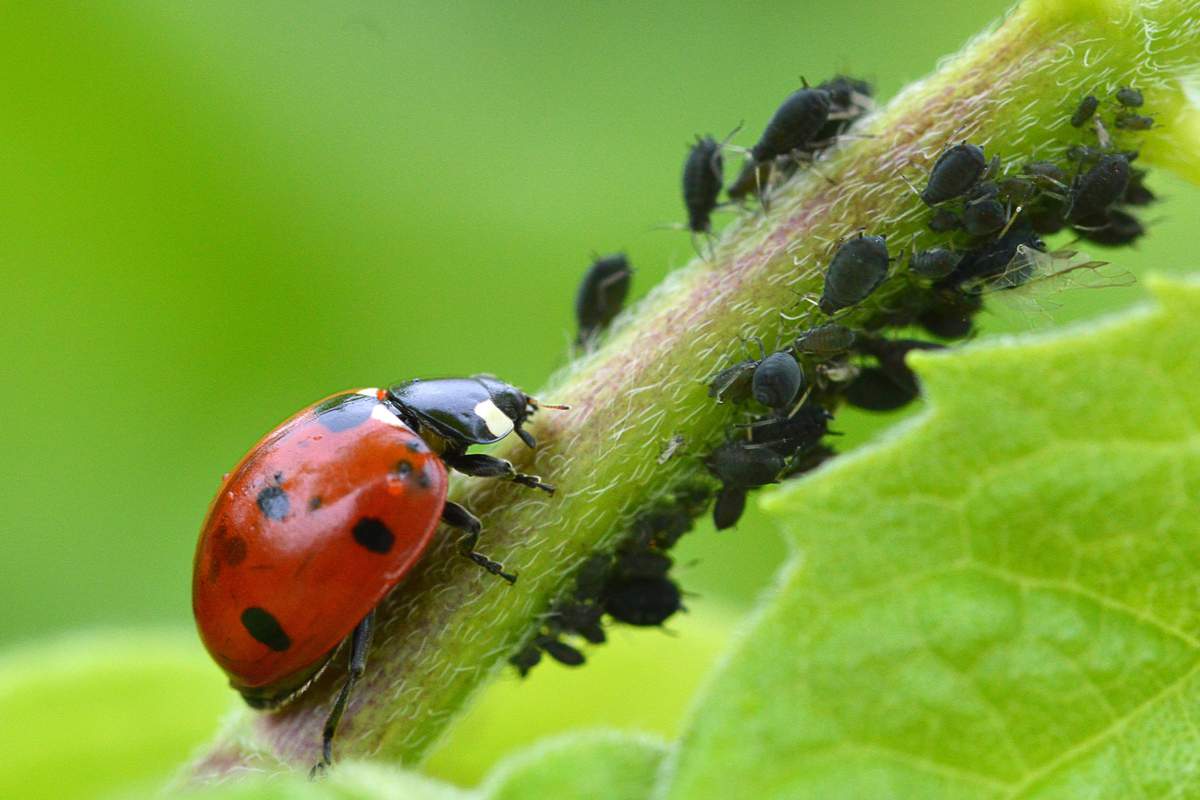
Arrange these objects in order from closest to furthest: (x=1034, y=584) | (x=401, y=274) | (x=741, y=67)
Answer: (x=1034, y=584)
(x=401, y=274)
(x=741, y=67)

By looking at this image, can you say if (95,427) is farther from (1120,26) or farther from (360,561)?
(1120,26)

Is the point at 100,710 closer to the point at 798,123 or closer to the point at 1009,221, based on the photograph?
the point at 798,123

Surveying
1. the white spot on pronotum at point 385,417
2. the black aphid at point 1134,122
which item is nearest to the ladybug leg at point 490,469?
the white spot on pronotum at point 385,417

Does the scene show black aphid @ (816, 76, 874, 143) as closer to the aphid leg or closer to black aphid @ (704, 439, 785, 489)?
the aphid leg

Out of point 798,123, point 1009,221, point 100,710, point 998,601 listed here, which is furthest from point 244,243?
point 998,601

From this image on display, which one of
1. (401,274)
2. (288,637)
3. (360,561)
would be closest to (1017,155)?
(360,561)

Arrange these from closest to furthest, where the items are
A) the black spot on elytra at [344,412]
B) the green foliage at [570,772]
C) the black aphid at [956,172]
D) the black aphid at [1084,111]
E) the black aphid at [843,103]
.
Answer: the green foliage at [570,772]
the black aphid at [956,172]
the black aphid at [1084,111]
the black aphid at [843,103]
the black spot on elytra at [344,412]

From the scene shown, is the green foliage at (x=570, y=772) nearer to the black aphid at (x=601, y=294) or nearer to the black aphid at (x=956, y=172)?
the black aphid at (x=956, y=172)

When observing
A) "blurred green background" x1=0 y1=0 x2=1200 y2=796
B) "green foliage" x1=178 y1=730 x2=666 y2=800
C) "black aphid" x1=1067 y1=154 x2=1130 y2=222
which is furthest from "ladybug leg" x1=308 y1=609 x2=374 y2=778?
"blurred green background" x1=0 y1=0 x2=1200 y2=796
